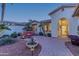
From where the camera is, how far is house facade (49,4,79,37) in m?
5.17

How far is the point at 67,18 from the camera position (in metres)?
5.18

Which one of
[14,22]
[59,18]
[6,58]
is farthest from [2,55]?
[59,18]

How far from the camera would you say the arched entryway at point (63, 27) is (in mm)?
5184

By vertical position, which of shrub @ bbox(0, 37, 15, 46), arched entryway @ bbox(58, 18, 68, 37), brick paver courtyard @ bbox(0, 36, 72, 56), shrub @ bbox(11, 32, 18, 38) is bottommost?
brick paver courtyard @ bbox(0, 36, 72, 56)

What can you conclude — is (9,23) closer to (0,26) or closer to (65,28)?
(0,26)

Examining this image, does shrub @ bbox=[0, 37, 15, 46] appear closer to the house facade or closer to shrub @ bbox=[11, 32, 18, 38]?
shrub @ bbox=[11, 32, 18, 38]

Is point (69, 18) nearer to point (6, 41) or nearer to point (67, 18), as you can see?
point (67, 18)

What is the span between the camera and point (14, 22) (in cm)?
518

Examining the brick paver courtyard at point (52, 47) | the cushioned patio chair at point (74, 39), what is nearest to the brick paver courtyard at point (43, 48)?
the brick paver courtyard at point (52, 47)

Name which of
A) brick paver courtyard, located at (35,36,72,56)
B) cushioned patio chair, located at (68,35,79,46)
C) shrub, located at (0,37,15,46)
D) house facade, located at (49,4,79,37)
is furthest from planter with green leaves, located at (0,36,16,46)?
cushioned patio chair, located at (68,35,79,46)

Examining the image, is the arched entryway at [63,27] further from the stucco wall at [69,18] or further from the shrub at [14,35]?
the shrub at [14,35]

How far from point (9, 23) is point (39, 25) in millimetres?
340

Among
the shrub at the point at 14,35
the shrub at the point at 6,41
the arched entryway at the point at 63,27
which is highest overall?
the arched entryway at the point at 63,27

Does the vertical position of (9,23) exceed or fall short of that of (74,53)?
it exceeds it
